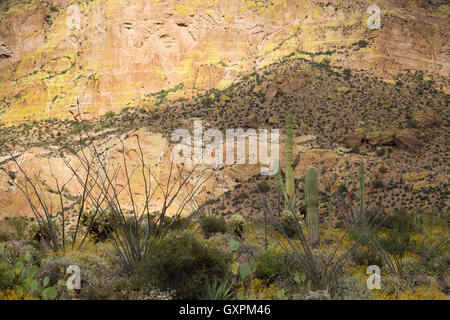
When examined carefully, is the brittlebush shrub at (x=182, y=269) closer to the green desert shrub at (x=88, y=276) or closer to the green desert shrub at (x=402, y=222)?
the green desert shrub at (x=88, y=276)

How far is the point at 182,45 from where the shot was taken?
196 ft

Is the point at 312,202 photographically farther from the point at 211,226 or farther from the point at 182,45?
the point at 182,45

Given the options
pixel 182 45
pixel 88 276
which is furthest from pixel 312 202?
pixel 182 45

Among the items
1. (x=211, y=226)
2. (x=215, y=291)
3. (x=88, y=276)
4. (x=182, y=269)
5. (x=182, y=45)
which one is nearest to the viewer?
(x=215, y=291)

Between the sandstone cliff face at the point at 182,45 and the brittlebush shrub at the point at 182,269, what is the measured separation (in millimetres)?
48428

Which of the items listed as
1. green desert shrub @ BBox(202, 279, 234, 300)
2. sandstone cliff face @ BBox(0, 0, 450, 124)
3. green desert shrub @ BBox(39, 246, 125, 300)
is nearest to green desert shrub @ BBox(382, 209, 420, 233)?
green desert shrub @ BBox(202, 279, 234, 300)

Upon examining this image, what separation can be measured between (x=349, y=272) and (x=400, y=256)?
9.20ft

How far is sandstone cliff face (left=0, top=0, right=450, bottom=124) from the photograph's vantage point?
52.8 meters

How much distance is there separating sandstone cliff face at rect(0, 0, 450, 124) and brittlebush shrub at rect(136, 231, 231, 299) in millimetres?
48428

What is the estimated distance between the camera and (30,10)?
69.4 metres

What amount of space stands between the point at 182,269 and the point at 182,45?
196ft

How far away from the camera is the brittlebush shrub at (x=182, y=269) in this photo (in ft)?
16.9

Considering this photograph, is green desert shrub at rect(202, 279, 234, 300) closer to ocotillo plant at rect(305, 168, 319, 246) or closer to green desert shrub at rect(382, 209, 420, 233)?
ocotillo plant at rect(305, 168, 319, 246)
